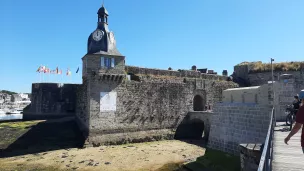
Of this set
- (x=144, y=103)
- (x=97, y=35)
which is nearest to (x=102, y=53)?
(x=97, y=35)

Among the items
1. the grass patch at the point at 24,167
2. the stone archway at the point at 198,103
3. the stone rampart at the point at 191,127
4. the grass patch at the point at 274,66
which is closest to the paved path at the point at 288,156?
the grass patch at the point at 24,167

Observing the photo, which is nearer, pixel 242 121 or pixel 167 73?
pixel 242 121

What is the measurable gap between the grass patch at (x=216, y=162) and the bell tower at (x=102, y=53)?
32.7ft

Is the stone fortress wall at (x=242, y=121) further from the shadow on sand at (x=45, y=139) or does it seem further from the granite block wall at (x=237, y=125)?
the shadow on sand at (x=45, y=139)

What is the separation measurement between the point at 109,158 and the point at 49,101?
12812 millimetres

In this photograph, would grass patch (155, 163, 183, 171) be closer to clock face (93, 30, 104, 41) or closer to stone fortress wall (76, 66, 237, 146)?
stone fortress wall (76, 66, 237, 146)

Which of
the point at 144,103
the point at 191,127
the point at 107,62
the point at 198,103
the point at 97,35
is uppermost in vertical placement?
the point at 97,35

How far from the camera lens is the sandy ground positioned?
1396 centimetres

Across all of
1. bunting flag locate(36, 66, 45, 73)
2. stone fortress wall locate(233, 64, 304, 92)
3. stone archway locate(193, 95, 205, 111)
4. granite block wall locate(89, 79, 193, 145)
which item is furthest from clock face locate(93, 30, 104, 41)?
stone fortress wall locate(233, 64, 304, 92)

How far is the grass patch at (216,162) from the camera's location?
11220mm

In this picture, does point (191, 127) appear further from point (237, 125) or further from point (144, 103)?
point (237, 125)

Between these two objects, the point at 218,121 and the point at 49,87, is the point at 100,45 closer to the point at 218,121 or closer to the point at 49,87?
the point at 49,87

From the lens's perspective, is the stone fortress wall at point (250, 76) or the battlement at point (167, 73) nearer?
the battlement at point (167, 73)

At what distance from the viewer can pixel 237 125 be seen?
11797mm
